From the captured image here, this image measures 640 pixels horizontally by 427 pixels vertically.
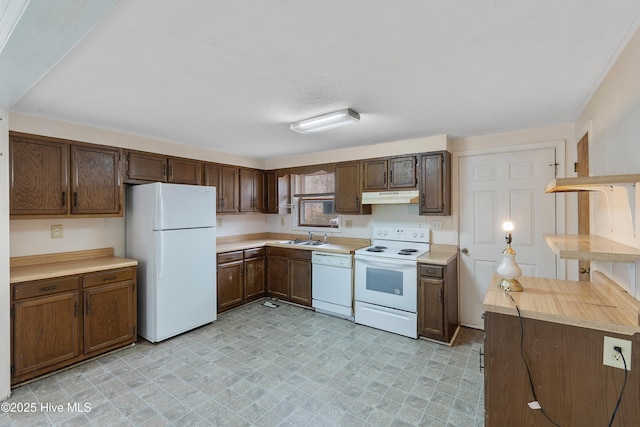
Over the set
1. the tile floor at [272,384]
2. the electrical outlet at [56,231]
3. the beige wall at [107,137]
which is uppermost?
the beige wall at [107,137]

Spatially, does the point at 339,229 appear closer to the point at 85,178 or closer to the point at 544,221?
the point at 544,221

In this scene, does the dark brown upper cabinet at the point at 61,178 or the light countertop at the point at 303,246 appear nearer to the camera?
the dark brown upper cabinet at the point at 61,178

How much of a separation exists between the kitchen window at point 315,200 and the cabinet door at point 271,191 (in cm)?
32

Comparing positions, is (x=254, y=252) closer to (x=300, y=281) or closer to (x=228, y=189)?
(x=300, y=281)

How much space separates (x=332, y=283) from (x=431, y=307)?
1.26 metres

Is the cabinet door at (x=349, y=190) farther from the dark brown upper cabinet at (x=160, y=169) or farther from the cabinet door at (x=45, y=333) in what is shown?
the cabinet door at (x=45, y=333)

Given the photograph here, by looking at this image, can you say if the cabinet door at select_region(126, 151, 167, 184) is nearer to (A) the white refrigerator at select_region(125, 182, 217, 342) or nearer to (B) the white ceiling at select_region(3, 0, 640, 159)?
(A) the white refrigerator at select_region(125, 182, 217, 342)

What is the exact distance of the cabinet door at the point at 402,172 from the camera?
3.52 metres

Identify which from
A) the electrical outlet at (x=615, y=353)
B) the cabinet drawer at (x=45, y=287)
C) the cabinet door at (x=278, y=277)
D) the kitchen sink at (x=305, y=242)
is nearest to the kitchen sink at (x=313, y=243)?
the kitchen sink at (x=305, y=242)

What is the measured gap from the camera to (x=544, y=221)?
3.06 metres

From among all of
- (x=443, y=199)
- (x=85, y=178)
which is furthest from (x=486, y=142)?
(x=85, y=178)

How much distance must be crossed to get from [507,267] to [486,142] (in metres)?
2.02

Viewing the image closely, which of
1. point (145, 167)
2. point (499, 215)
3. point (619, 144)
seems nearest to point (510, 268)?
point (619, 144)

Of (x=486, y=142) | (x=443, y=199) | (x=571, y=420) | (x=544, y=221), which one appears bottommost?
(x=571, y=420)
